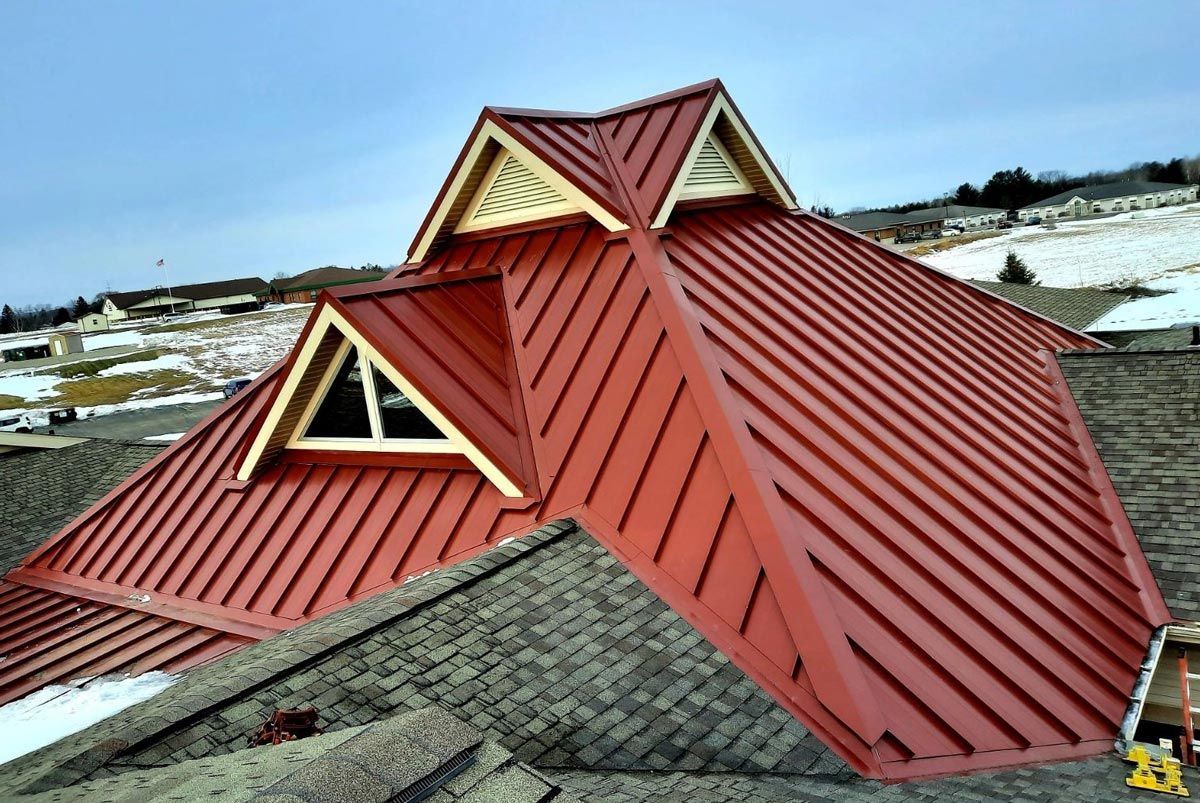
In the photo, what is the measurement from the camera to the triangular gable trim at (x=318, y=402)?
7676 millimetres

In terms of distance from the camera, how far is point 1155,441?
972cm

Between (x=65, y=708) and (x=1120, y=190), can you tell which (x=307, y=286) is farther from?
(x=1120, y=190)

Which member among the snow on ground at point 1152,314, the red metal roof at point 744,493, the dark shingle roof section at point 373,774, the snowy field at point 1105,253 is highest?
the snowy field at point 1105,253

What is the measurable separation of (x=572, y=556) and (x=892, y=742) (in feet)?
9.09

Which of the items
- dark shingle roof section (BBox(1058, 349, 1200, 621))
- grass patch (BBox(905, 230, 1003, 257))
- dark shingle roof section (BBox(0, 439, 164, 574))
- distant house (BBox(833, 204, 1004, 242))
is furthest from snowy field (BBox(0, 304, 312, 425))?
distant house (BBox(833, 204, 1004, 242))

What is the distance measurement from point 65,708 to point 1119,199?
408 feet

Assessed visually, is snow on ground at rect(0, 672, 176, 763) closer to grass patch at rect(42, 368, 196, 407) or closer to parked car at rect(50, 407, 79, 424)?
parked car at rect(50, 407, 79, 424)

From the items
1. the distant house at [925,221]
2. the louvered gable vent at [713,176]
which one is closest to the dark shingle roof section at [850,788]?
the louvered gable vent at [713,176]

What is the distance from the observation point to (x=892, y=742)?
195 inches

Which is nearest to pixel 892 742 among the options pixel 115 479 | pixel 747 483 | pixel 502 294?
pixel 747 483

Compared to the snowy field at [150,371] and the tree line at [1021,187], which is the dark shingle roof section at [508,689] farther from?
the tree line at [1021,187]

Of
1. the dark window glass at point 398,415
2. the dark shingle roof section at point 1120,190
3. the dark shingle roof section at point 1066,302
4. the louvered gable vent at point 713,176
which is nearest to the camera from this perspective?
the dark window glass at point 398,415

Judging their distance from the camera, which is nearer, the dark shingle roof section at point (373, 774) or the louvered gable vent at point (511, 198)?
the dark shingle roof section at point (373, 774)

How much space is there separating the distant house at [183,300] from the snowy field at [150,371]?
1366 inches
